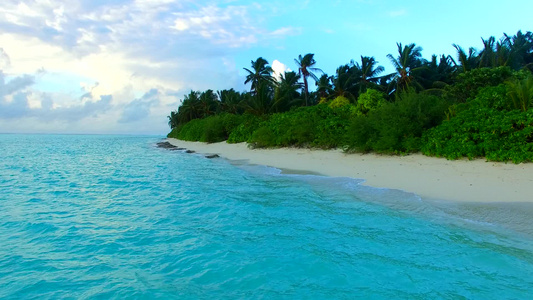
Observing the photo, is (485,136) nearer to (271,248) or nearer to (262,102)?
(271,248)

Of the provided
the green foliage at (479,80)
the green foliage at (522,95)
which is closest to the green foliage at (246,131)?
the green foliage at (479,80)

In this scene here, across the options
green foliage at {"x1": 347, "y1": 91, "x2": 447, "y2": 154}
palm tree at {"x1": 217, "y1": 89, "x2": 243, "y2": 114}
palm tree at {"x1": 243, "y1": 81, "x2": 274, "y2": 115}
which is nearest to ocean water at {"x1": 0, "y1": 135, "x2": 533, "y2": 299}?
green foliage at {"x1": 347, "y1": 91, "x2": 447, "y2": 154}

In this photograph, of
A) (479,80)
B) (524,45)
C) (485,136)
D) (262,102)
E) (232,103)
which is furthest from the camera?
(232,103)

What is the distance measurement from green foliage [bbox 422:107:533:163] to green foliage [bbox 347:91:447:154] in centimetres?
84

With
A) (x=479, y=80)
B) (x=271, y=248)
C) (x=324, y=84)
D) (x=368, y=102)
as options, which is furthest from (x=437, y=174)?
(x=324, y=84)

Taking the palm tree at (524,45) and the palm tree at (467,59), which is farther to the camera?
the palm tree at (524,45)

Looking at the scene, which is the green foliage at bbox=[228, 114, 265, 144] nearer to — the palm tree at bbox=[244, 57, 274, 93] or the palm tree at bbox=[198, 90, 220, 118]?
the palm tree at bbox=[244, 57, 274, 93]

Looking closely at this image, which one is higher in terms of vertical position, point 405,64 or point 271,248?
point 405,64

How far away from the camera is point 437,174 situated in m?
10.2

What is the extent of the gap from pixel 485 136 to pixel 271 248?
9337mm

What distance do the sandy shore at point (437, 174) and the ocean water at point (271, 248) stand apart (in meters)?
0.81

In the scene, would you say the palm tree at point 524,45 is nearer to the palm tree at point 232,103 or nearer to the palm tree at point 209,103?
the palm tree at point 232,103

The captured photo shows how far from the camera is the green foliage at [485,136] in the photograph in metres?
10.2

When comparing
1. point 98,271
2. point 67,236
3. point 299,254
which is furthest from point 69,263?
point 299,254
